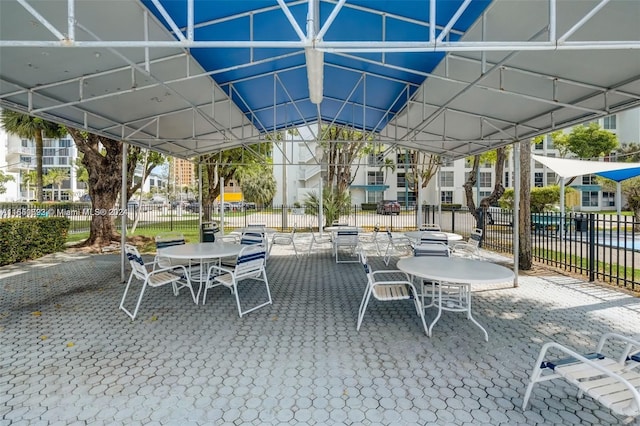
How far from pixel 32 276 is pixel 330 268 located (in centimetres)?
645

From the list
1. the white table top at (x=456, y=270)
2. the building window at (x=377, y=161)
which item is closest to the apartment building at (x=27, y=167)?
the building window at (x=377, y=161)

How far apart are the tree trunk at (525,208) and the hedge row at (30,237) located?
1217 centimetres

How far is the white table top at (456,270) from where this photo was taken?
380 centimetres

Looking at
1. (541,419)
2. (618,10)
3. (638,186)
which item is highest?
(618,10)

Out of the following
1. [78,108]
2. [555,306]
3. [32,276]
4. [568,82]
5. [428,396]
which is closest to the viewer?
[428,396]

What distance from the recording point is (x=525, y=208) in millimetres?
7816

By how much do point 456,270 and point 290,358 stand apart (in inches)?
87.9

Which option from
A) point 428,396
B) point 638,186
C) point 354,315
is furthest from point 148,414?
point 638,186

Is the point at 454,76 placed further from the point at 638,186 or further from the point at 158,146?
the point at 638,186

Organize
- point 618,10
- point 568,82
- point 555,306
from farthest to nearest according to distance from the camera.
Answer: point 555,306, point 568,82, point 618,10

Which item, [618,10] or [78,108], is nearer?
[618,10]

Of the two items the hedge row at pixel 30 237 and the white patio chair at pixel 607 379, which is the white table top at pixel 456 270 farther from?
the hedge row at pixel 30 237

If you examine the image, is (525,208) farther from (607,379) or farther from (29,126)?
(29,126)

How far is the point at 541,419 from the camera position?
8.40ft
